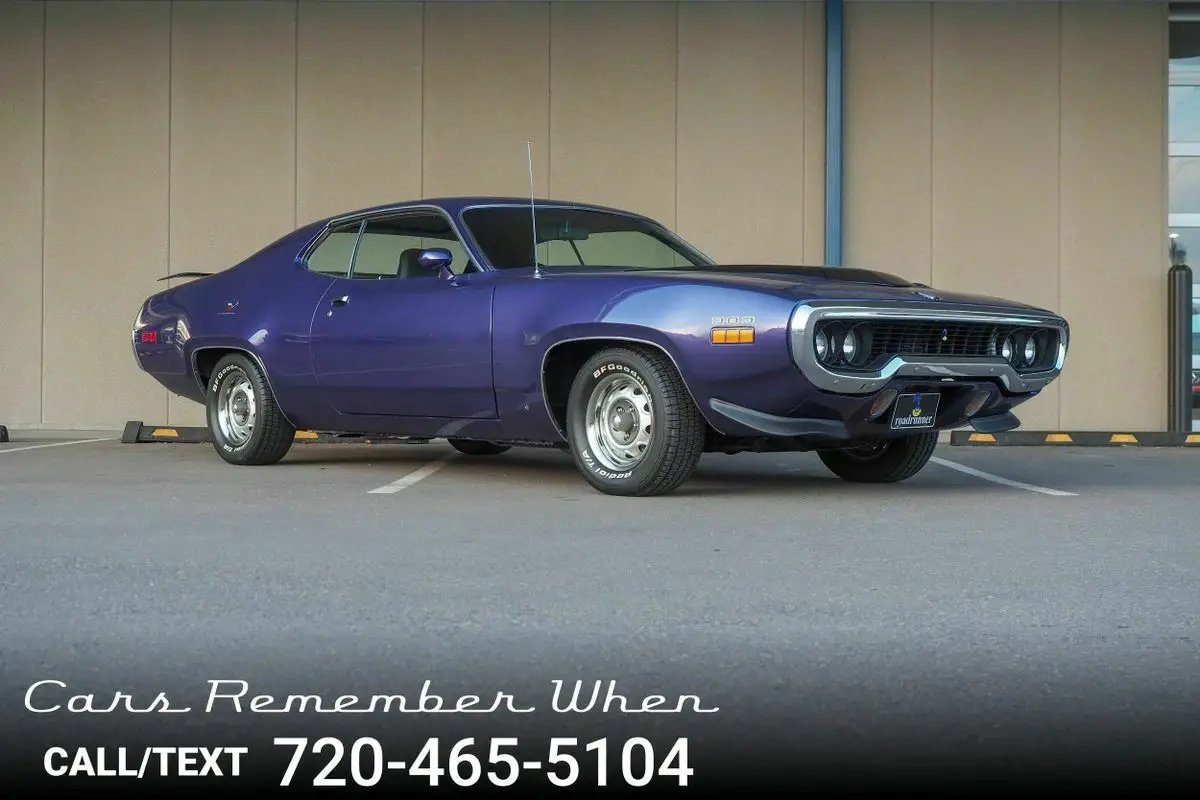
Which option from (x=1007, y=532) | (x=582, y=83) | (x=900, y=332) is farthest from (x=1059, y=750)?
(x=582, y=83)

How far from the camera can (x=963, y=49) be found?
12984 millimetres

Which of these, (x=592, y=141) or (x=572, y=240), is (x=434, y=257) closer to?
(x=572, y=240)

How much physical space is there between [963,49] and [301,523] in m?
9.18

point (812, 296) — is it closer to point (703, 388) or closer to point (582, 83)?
point (703, 388)

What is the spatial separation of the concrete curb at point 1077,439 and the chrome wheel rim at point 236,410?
210 inches

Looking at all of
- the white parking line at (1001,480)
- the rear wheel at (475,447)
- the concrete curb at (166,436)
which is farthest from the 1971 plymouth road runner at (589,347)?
the concrete curb at (166,436)

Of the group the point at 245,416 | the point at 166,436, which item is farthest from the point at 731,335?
the point at 166,436

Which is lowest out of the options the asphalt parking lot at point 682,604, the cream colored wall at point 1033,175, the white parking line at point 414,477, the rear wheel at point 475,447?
the asphalt parking lot at point 682,604

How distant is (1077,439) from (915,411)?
549cm

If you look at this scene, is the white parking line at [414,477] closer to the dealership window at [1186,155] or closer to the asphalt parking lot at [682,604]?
the asphalt parking lot at [682,604]

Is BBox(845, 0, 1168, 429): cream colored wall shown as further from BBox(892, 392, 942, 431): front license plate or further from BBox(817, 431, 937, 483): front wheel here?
BBox(892, 392, 942, 431): front license plate

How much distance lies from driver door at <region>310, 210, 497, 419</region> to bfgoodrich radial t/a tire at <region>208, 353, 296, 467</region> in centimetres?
60

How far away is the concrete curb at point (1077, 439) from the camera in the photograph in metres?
11.4

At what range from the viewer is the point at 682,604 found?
379cm
